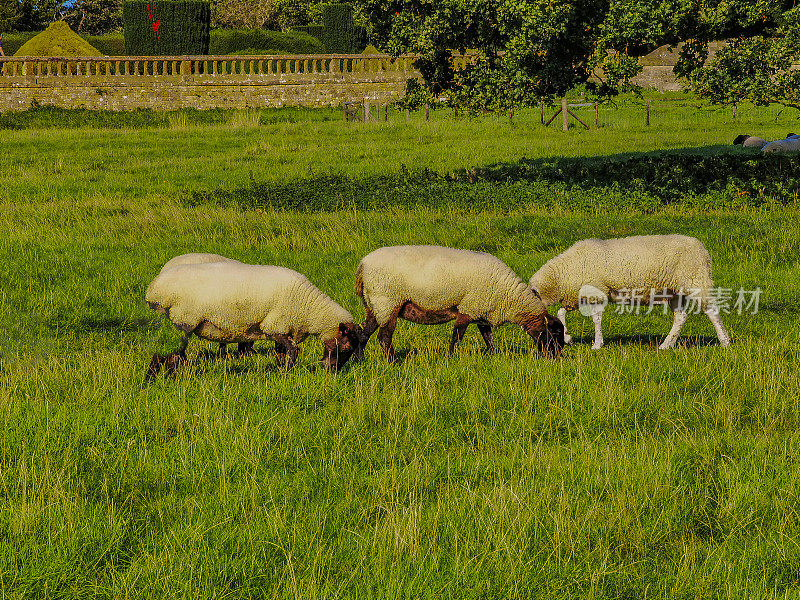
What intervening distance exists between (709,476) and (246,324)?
4487 mm

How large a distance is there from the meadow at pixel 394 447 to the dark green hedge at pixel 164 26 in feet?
120

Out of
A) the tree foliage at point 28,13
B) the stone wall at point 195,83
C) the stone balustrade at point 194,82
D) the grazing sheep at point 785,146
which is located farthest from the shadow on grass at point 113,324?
the tree foliage at point 28,13

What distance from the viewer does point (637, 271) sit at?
9.84 meters

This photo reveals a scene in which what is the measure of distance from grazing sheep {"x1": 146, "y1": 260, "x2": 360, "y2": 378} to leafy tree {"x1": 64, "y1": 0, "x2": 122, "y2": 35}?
245 ft

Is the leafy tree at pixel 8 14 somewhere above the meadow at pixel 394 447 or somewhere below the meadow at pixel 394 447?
above

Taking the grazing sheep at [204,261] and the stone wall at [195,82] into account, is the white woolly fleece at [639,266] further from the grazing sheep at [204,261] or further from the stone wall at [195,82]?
the stone wall at [195,82]

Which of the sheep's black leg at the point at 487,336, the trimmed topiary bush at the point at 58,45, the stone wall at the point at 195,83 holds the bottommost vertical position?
the sheep's black leg at the point at 487,336

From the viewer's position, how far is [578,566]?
14.6 feet

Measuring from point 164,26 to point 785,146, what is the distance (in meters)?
35.6

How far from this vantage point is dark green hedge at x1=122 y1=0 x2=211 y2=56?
48.3 metres

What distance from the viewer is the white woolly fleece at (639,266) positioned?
9852 mm

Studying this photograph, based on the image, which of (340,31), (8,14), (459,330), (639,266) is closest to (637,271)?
(639,266)

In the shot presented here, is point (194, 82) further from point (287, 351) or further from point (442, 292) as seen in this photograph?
point (287, 351)

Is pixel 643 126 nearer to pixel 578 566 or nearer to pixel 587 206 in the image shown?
pixel 587 206
